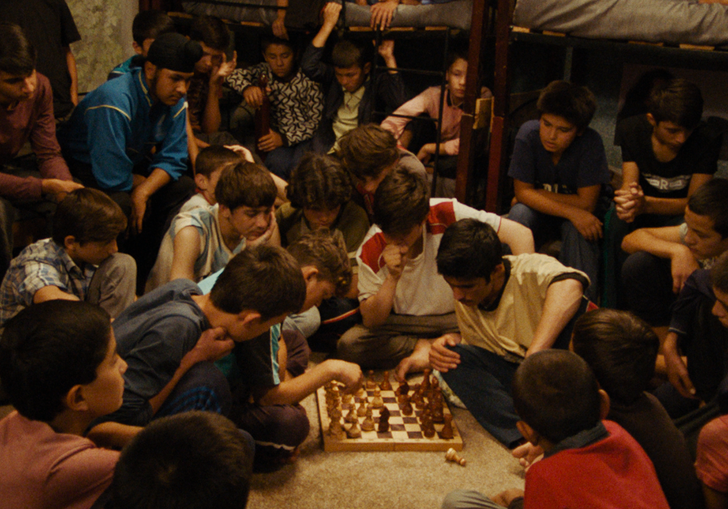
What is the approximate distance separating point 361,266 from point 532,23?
5.73ft

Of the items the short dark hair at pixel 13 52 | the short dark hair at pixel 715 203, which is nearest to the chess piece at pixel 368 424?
the short dark hair at pixel 715 203

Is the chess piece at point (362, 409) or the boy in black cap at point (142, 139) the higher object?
the boy in black cap at point (142, 139)

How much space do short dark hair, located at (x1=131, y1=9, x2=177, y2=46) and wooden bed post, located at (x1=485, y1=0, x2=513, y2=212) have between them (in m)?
2.13

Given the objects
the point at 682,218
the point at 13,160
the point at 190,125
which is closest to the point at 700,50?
the point at 682,218

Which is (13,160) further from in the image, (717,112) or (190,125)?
(717,112)

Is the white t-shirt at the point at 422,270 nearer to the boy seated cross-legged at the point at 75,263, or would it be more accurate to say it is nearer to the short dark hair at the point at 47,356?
the boy seated cross-legged at the point at 75,263

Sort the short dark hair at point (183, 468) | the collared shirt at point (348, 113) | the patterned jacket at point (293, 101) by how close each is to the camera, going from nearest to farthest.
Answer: the short dark hair at point (183, 468)
the collared shirt at point (348, 113)
the patterned jacket at point (293, 101)

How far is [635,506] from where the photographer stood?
1.55 m

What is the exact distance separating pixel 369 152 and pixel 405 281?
693 mm

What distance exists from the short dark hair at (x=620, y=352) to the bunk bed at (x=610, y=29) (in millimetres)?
1969

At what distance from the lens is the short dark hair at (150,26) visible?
429 cm

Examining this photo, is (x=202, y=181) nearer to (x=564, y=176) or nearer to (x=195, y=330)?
(x=195, y=330)

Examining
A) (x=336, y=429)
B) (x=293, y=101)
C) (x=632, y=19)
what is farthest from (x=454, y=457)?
(x=293, y=101)

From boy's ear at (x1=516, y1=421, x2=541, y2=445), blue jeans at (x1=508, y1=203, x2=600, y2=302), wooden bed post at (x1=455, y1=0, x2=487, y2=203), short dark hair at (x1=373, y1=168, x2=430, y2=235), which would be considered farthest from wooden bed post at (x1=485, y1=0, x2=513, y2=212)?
boy's ear at (x1=516, y1=421, x2=541, y2=445)
